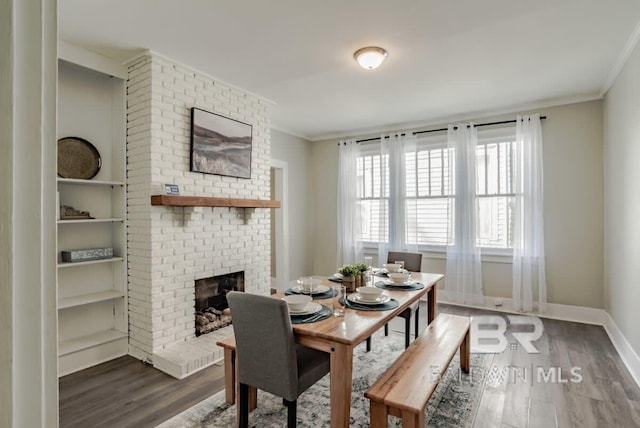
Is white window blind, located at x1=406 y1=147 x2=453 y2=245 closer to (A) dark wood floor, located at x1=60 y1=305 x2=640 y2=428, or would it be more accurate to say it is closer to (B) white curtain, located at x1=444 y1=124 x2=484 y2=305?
(B) white curtain, located at x1=444 y1=124 x2=484 y2=305

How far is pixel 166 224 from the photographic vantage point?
10.2 ft

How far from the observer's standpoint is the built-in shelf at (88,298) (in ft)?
9.38

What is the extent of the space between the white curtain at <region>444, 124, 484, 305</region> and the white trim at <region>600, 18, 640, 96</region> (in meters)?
1.40

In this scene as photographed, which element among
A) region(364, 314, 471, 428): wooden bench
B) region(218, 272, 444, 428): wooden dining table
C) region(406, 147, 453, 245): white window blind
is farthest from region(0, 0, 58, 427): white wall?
region(406, 147, 453, 245): white window blind

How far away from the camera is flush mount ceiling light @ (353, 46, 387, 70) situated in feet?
9.50

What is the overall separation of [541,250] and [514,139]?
1441 mm

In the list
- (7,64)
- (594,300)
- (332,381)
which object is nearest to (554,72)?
(594,300)

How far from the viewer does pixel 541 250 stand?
4.24 m

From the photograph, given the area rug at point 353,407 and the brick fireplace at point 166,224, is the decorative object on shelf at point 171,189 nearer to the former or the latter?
the brick fireplace at point 166,224

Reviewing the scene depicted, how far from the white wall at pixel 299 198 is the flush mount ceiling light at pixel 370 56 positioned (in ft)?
8.57

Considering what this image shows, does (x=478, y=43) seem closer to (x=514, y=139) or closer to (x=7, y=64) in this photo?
(x=514, y=139)

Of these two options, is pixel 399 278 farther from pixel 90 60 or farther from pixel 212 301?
pixel 90 60

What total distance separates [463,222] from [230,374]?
3.62 metres

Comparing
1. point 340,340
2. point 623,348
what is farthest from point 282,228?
point 623,348
